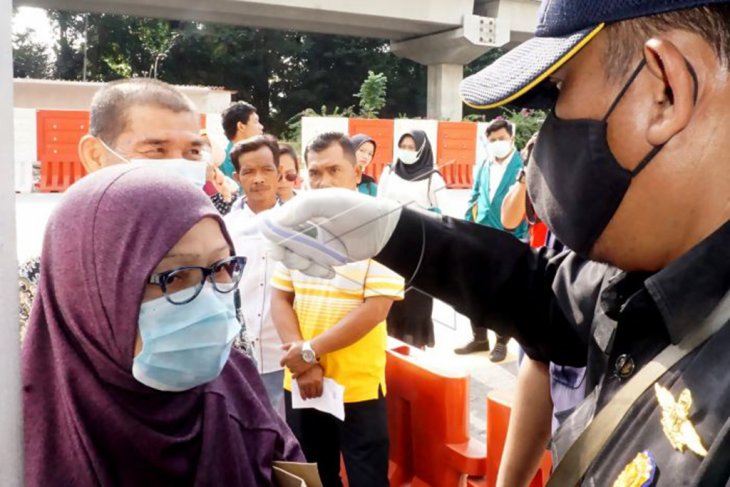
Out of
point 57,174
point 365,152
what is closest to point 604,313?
point 365,152

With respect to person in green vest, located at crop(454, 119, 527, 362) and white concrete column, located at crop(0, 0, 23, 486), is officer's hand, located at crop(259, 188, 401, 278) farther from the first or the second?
person in green vest, located at crop(454, 119, 527, 362)

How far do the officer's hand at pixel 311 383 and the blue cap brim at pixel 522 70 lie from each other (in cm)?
152

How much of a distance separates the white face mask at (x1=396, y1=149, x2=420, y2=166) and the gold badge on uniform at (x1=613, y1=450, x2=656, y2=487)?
3.50m

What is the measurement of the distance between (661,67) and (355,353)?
1.77 metres

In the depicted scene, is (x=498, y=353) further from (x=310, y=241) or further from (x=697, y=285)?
(x=697, y=285)

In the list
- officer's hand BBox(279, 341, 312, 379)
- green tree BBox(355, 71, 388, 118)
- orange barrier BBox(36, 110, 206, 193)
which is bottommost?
officer's hand BBox(279, 341, 312, 379)

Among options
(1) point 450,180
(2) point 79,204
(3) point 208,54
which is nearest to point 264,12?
(1) point 450,180

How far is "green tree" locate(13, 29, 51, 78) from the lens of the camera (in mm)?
27695

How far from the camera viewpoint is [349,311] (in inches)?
95.2

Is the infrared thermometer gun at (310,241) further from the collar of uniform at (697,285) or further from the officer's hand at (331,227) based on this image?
the collar of uniform at (697,285)

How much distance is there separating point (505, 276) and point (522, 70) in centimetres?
43

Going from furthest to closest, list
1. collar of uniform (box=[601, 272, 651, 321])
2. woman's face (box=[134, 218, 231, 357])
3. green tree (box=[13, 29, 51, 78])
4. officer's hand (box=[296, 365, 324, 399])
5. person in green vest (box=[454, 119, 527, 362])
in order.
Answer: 1. green tree (box=[13, 29, 51, 78])
2. person in green vest (box=[454, 119, 527, 362])
3. officer's hand (box=[296, 365, 324, 399])
4. woman's face (box=[134, 218, 231, 357])
5. collar of uniform (box=[601, 272, 651, 321])

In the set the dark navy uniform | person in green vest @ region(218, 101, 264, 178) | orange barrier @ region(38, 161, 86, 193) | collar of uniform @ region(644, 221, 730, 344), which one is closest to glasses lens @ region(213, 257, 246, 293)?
the dark navy uniform

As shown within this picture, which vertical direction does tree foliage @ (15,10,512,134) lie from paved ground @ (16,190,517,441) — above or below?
above
